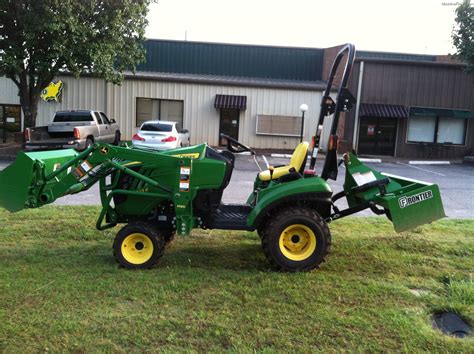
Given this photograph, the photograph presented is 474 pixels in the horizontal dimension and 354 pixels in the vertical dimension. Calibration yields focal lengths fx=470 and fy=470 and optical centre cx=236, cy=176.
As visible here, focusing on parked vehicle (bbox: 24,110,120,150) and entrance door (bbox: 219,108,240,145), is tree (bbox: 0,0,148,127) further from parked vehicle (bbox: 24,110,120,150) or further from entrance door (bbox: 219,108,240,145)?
entrance door (bbox: 219,108,240,145)

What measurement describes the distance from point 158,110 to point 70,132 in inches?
306

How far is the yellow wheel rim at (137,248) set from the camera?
5242 millimetres

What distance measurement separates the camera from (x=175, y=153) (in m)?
5.38

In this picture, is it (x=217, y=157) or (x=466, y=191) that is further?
(x=466, y=191)

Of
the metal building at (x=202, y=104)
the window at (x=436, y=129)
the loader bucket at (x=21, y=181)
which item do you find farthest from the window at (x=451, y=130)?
the loader bucket at (x=21, y=181)

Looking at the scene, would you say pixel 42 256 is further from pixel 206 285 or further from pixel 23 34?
pixel 23 34

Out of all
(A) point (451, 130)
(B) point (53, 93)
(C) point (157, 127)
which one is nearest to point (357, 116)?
(A) point (451, 130)

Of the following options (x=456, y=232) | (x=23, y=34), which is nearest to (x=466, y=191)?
(x=456, y=232)

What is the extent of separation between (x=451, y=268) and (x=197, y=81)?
19670 mm

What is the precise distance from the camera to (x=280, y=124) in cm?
2386

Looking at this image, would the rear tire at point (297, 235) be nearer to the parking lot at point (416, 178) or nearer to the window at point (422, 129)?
the parking lot at point (416, 178)

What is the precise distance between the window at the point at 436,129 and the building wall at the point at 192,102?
5.08 m

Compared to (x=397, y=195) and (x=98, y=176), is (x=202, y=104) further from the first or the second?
(x=397, y=195)

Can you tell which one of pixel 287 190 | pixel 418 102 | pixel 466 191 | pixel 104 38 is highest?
pixel 104 38
